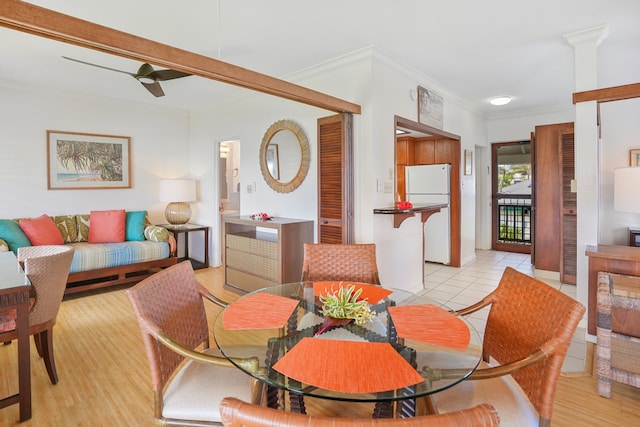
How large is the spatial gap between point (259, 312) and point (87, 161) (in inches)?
176

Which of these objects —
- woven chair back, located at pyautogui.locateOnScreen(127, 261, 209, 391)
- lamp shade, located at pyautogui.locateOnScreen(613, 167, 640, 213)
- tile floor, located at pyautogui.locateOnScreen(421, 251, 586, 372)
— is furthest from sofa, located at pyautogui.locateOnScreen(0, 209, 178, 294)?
lamp shade, located at pyautogui.locateOnScreen(613, 167, 640, 213)

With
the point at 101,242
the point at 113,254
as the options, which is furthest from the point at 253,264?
the point at 101,242

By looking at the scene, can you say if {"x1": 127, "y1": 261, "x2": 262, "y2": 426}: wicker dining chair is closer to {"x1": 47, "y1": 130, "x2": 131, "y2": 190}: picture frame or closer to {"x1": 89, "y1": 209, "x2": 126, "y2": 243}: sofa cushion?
{"x1": 89, "y1": 209, "x2": 126, "y2": 243}: sofa cushion

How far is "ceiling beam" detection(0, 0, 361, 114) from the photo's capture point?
135 centimetres

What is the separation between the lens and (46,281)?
2.04 m

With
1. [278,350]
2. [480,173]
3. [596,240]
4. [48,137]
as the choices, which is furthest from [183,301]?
[480,173]

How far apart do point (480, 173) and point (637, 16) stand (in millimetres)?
4070

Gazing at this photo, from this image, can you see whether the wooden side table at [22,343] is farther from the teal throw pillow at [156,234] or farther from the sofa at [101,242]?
the teal throw pillow at [156,234]

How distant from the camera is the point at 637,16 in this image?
2.60 m

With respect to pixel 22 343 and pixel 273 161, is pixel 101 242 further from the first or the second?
pixel 22 343

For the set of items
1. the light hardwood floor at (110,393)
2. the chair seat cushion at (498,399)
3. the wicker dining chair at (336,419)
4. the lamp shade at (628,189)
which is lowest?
the light hardwood floor at (110,393)

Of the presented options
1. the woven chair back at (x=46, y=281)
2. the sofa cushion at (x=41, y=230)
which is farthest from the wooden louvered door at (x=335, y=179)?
the sofa cushion at (x=41, y=230)

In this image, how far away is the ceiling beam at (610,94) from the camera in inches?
94.7

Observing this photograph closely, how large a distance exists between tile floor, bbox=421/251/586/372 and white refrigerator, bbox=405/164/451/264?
0.76ft
